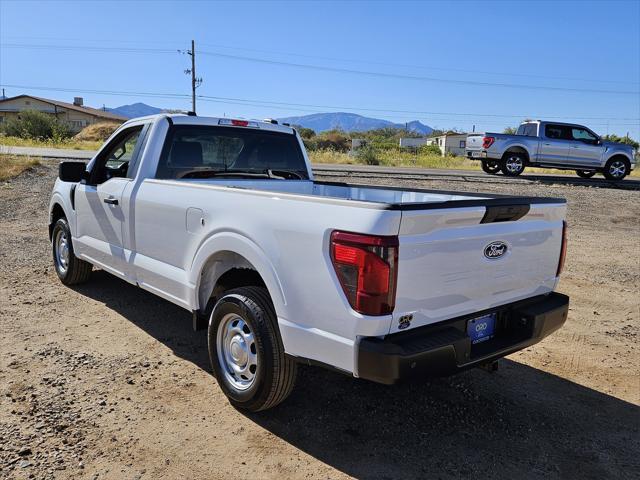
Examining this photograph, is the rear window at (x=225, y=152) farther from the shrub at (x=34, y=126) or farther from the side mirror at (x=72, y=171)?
the shrub at (x=34, y=126)

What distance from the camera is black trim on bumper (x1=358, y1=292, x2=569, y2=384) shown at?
258 centimetres

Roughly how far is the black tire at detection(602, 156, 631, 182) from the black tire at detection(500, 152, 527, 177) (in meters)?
3.21

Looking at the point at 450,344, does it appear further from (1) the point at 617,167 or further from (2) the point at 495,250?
(1) the point at 617,167

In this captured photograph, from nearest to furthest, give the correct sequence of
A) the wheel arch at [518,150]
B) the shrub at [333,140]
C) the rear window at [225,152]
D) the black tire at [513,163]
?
the rear window at [225,152], the wheel arch at [518,150], the black tire at [513,163], the shrub at [333,140]

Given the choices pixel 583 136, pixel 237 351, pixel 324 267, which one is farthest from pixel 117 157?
pixel 583 136

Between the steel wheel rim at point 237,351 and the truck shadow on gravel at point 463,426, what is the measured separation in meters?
0.27

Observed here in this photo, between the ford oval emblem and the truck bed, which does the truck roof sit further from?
the ford oval emblem

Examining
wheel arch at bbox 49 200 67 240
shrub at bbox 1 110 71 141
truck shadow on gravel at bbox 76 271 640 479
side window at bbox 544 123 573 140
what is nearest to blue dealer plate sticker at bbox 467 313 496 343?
truck shadow on gravel at bbox 76 271 640 479

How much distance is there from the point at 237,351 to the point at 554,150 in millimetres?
18592

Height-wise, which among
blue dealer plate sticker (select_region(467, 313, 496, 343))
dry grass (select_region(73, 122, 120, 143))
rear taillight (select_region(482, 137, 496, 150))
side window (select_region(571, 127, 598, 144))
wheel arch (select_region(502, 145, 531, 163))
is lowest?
blue dealer plate sticker (select_region(467, 313, 496, 343))

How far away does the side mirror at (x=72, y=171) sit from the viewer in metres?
5.19

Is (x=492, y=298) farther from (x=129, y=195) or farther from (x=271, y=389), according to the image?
(x=129, y=195)

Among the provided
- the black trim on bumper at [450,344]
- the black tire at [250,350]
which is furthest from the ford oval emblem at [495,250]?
the black tire at [250,350]

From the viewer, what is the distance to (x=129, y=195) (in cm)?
448
